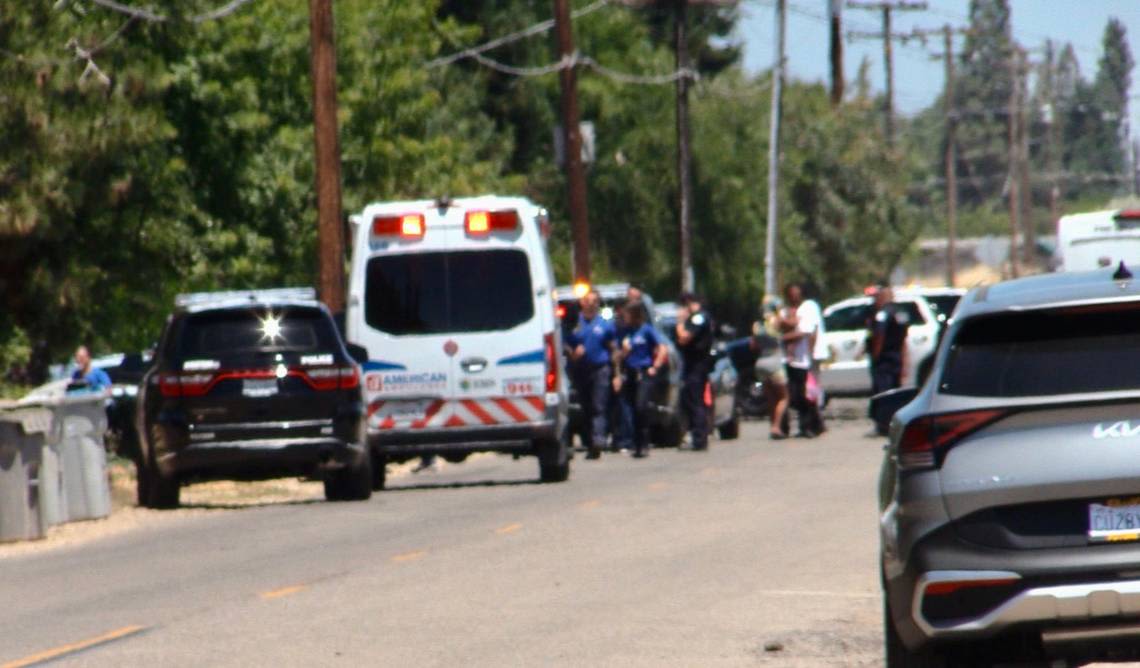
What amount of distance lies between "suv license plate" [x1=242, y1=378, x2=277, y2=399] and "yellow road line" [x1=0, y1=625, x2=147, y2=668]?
8225mm

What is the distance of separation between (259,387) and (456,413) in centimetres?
229

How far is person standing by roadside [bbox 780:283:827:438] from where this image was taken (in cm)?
3066

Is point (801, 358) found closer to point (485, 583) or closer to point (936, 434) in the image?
point (485, 583)

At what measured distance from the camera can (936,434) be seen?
8.45m

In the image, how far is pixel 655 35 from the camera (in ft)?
251

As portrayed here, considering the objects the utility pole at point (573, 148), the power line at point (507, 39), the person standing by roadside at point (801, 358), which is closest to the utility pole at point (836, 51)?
the power line at point (507, 39)

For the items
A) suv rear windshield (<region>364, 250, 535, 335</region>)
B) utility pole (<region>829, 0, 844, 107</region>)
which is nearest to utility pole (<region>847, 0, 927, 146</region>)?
utility pole (<region>829, 0, 844, 107</region>)

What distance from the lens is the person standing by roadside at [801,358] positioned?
30656 mm

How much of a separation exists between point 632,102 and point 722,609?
51504 millimetres

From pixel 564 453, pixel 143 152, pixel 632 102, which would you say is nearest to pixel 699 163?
pixel 632 102

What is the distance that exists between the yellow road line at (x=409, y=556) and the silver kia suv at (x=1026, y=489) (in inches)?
283

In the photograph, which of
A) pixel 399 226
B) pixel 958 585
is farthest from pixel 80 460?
pixel 958 585

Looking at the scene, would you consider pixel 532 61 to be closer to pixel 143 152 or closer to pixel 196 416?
pixel 143 152

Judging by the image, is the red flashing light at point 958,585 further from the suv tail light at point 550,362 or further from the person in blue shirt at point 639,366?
the person in blue shirt at point 639,366
